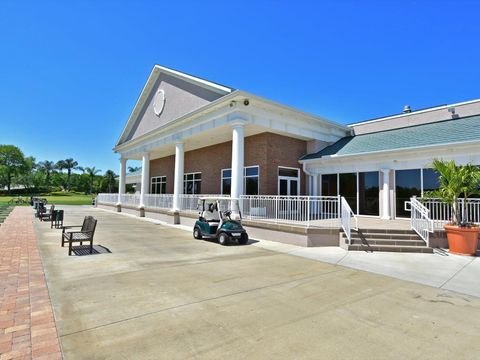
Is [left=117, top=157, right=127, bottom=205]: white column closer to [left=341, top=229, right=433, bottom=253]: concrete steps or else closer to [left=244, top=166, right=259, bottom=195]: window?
[left=244, top=166, right=259, bottom=195]: window

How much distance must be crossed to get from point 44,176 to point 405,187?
406ft

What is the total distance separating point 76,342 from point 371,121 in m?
18.6

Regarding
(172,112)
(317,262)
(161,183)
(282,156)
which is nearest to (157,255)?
(317,262)

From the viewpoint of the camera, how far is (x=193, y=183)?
72.6 ft

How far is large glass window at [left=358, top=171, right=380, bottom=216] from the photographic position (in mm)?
14758

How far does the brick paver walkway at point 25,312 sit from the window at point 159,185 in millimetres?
19353

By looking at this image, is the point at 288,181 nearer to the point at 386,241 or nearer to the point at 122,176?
the point at 386,241

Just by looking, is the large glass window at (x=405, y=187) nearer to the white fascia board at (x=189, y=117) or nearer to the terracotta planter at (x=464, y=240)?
the terracotta planter at (x=464, y=240)

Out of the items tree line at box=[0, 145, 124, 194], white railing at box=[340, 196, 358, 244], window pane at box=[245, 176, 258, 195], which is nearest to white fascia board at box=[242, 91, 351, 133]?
window pane at box=[245, 176, 258, 195]

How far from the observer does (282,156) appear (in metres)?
16.6

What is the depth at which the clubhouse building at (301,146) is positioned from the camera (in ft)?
43.5

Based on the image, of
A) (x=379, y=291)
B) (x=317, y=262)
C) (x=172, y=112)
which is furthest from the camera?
(x=172, y=112)

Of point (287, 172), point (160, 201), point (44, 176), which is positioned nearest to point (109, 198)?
point (160, 201)

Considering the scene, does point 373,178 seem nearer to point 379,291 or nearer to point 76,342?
point 379,291
